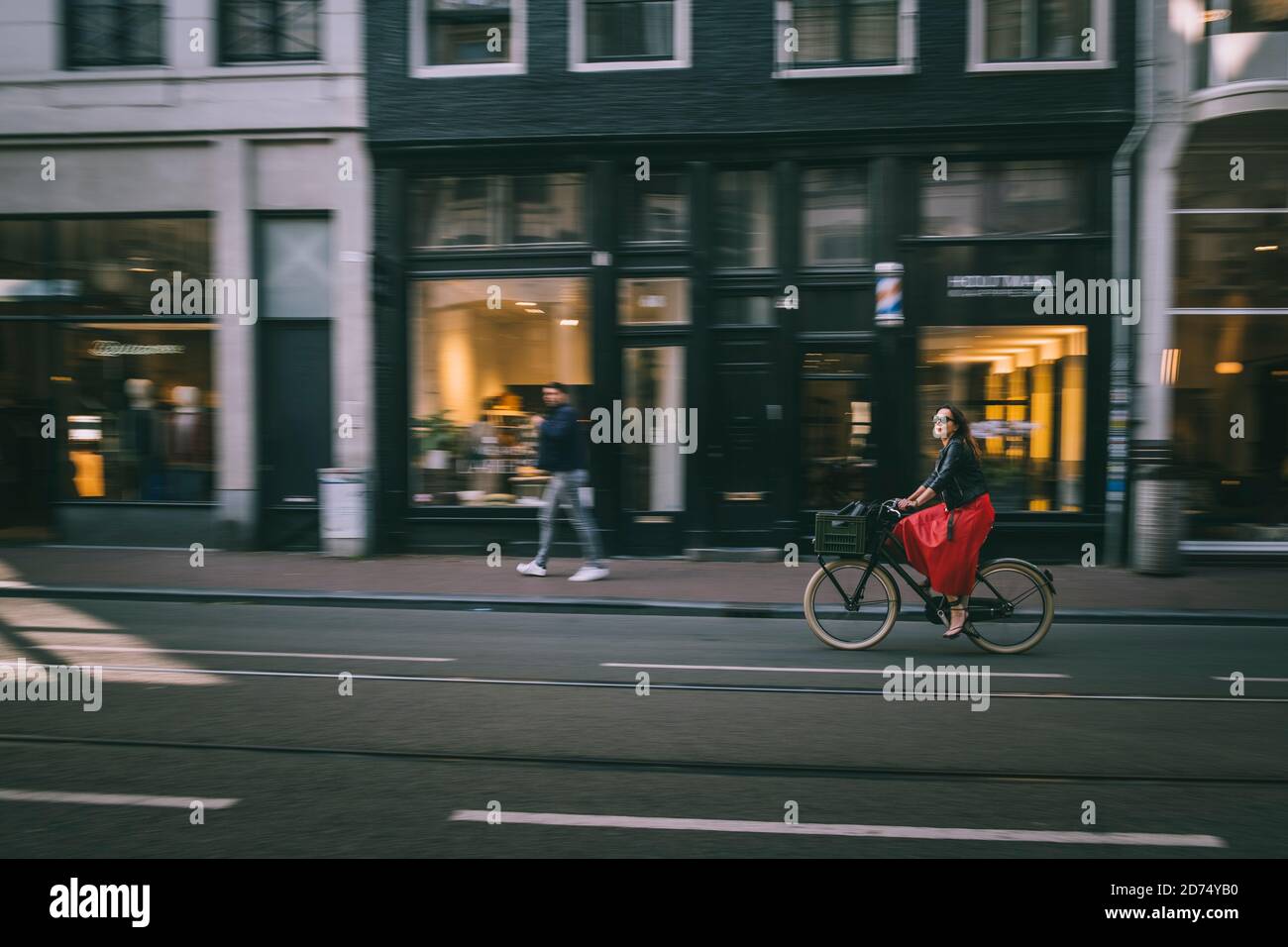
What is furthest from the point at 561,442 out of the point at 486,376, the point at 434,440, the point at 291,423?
the point at 291,423

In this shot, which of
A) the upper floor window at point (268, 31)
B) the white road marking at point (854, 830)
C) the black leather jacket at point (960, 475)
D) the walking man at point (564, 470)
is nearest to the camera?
the white road marking at point (854, 830)

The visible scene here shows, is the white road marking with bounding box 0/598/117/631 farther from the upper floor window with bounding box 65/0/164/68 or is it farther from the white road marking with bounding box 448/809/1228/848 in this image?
the upper floor window with bounding box 65/0/164/68

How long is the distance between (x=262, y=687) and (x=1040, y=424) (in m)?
10.4

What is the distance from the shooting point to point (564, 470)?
1197 cm

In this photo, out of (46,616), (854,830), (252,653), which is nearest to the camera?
(854,830)

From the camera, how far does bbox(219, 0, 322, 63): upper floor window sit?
1443 cm

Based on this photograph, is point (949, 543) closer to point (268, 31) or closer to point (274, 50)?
point (274, 50)

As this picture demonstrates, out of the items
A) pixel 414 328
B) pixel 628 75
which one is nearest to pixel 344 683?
pixel 414 328

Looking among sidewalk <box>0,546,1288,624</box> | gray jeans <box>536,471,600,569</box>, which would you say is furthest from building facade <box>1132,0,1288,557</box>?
gray jeans <box>536,471,600,569</box>

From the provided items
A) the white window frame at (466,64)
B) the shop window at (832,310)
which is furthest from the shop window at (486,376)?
the shop window at (832,310)

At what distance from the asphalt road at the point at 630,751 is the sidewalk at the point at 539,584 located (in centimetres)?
164

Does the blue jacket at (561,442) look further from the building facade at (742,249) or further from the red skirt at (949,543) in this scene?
the red skirt at (949,543)

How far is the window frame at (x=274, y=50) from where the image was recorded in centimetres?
1438

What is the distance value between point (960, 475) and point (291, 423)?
9.85m
